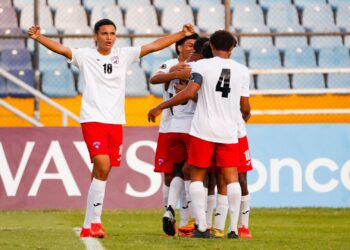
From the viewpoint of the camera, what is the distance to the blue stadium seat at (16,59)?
17141 millimetres

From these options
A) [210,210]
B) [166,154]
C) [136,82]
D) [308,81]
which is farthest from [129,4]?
[210,210]

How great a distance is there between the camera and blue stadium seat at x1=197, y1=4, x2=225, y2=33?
61.6ft

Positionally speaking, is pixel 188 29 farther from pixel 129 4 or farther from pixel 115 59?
pixel 129 4

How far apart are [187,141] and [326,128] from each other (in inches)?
213

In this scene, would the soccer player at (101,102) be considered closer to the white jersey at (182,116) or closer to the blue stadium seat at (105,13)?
the white jersey at (182,116)

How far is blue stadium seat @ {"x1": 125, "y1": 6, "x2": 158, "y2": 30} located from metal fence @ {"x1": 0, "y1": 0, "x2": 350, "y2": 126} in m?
0.02

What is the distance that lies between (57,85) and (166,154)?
646cm

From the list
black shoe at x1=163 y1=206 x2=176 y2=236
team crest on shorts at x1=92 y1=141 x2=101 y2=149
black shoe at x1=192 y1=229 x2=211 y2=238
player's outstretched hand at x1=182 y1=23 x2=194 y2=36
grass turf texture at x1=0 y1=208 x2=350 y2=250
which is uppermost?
player's outstretched hand at x1=182 y1=23 x2=194 y2=36

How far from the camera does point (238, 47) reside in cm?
1798

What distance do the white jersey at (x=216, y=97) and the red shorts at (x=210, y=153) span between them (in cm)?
6

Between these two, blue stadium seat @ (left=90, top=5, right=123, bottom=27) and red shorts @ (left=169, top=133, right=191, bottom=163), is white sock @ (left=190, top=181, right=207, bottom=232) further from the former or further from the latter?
blue stadium seat @ (left=90, top=5, right=123, bottom=27)

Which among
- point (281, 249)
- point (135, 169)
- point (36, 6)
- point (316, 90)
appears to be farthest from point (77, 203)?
point (281, 249)

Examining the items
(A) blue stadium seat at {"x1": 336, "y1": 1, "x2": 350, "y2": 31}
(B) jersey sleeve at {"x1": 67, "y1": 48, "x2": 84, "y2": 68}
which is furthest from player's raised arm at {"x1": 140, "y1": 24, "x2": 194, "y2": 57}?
(A) blue stadium seat at {"x1": 336, "y1": 1, "x2": 350, "y2": 31}

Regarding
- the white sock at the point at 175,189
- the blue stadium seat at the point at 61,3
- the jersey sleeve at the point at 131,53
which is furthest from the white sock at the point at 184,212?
the blue stadium seat at the point at 61,3
